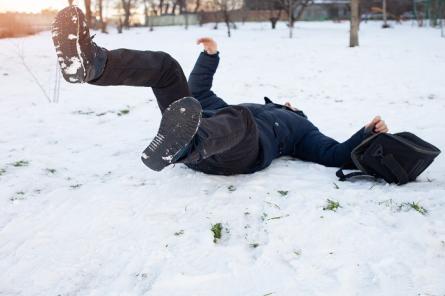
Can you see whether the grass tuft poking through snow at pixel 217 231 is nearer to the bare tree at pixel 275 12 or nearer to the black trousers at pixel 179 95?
the black trousers at pixel 179 95

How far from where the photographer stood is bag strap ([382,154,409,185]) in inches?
111

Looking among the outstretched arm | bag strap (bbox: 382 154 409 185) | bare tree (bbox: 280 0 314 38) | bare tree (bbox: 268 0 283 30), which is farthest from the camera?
bare tree (bbox: 268 0 283 30)

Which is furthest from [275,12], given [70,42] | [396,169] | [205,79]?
[70,42]

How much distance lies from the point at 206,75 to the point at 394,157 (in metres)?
1.57

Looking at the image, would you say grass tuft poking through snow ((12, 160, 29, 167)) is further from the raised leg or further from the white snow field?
the raised leg

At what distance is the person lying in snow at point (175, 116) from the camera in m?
2.21

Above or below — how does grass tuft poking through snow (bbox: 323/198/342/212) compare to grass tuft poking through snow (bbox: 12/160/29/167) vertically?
below

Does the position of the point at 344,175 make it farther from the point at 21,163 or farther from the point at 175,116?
the point at 21,163

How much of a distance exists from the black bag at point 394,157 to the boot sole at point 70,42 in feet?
5.94

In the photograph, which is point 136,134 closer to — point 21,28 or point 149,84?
point 149,84

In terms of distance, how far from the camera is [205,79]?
3602 millimetres

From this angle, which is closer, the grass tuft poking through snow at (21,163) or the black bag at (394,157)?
the black bag at (394,157)

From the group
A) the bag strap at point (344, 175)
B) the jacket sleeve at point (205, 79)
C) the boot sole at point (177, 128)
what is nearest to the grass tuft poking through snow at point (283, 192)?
the bag strap at point (344, 175)

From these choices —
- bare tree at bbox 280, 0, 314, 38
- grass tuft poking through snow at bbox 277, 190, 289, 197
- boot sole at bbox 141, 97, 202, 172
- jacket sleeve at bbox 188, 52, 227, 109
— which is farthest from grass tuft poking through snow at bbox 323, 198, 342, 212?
bare tree at bbox 280, 0, 314, 38
